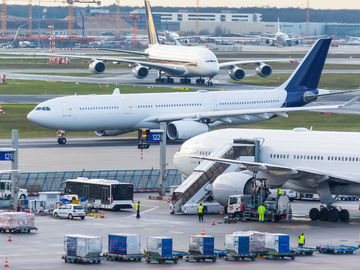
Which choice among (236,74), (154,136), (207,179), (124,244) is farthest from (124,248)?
(236,74)

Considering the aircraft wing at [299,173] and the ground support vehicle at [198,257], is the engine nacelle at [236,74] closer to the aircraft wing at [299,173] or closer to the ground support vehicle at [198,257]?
the aircraft wing at [299,173]

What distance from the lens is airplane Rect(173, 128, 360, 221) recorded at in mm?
59869

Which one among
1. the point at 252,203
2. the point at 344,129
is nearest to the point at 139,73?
the point at 344,129

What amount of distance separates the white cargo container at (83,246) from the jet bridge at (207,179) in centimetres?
1797

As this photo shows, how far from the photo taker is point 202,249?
47000 mm

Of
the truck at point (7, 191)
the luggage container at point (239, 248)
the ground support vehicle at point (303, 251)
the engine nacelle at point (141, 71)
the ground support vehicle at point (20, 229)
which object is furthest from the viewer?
the engine nacelle at point (141, 71)

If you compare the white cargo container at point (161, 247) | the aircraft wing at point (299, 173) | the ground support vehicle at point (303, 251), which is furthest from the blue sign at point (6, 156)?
the ground support vehicle at point (303, 251)

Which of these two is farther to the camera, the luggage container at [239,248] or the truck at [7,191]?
the truck at [7,191]

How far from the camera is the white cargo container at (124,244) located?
46938 mm

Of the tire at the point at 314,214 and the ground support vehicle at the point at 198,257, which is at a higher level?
the ground support vehicle at the point at 198,257

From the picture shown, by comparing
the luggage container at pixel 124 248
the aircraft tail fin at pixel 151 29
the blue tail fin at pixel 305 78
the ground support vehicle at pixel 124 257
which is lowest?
the ground support vehicle at pixel 124 257

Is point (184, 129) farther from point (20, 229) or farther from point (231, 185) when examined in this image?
point (20, 229)

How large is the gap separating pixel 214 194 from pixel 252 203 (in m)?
2.63

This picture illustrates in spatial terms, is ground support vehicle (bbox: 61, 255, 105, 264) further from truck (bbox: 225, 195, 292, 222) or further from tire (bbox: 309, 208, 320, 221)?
tire (bbox: 309, 208, 320, 221)
